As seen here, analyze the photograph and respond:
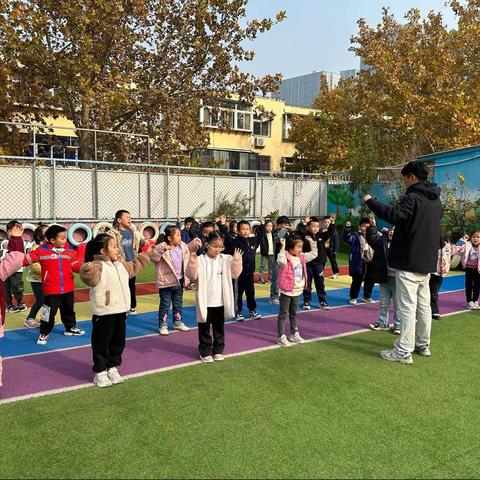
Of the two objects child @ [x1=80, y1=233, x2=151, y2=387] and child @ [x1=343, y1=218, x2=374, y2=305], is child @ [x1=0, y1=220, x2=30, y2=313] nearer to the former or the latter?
child @ [x1=80, y1=233, x2=151, y2=387]

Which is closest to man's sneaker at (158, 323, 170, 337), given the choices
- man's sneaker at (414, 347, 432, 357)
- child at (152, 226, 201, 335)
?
child at (152, 226, 201, 335)

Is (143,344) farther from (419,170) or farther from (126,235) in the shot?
(419,170)

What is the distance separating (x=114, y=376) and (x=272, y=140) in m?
30.0

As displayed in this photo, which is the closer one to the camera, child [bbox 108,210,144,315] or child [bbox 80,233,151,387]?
child [bbox 80,233,151,387]

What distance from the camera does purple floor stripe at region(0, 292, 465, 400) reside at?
5047 mm

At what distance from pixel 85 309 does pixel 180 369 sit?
3.77 metres

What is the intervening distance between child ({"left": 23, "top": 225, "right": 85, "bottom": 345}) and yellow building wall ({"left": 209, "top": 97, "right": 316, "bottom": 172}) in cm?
2496

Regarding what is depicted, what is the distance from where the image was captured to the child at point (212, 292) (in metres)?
5.68

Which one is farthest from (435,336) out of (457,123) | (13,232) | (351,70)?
(351,70)

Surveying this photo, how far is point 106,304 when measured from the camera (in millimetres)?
4965

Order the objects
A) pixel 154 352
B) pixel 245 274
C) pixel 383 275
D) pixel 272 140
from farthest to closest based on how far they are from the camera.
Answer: pixel 272 140, pixel 245 274, pixel 383 275, pixel 154 352

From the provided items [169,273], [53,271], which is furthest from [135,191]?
[53,271]

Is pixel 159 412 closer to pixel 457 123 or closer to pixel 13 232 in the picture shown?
pixel 13 232

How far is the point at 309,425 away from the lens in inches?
158
